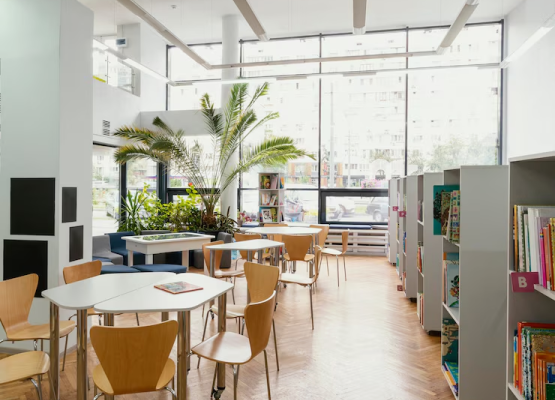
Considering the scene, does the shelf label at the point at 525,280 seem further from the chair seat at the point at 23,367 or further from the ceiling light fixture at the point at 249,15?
the ceiling light fixture at the point at 249,15

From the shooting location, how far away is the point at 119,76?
9727 mm

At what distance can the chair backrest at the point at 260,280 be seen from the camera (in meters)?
3.58

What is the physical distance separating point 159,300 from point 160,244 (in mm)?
3588

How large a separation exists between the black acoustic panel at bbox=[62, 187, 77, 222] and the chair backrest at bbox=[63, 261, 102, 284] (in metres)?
0.59

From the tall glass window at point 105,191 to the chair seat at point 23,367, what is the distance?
22.4 feet

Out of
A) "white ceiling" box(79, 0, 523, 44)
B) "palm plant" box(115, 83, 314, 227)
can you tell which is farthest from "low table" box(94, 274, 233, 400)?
"white ceiling" box(79, 0, 523, 44)

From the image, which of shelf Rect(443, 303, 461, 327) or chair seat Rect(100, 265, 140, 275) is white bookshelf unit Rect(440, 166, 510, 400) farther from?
chair seat Rect(100, 265, 140, 275)

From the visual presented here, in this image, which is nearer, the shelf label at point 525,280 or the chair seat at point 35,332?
the shelf label at point 525,280

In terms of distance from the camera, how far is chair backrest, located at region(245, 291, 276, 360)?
2518mm

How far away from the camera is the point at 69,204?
4180mm

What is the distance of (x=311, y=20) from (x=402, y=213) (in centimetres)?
575

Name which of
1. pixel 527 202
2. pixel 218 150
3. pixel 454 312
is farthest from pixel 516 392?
pixel 218 150

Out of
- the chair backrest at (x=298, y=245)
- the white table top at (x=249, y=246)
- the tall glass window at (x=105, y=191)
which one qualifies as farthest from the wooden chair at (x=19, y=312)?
the tall glass window at (x=105, y=191)

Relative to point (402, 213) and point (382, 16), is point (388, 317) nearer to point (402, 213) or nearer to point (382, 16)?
point (402, 213)
